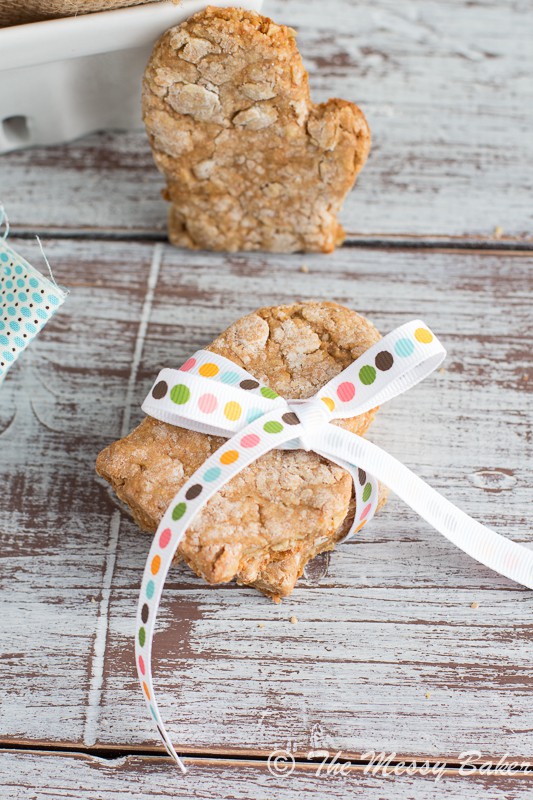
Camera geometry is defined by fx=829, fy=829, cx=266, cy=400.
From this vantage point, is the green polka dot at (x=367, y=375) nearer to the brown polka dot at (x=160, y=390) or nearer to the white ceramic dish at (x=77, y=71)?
the brown polka dot at (x=160, y=390)

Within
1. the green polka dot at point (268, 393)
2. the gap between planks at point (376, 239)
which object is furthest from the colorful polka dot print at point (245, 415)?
the gap between planks at point (376, 239)

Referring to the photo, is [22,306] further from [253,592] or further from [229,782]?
[229,782]

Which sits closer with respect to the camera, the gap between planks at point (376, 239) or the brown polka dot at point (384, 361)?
the brown polka dot at point (384, 361)

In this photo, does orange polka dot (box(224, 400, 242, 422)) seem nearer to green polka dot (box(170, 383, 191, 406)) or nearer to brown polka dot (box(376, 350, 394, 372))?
green polka dot (box(170, 383, 191, 406))

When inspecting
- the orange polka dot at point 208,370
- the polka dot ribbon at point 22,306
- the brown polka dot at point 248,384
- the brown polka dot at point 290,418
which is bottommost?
the brown polka dot at point 290,418

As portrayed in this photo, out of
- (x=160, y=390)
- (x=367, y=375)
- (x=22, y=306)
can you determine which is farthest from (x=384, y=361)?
(x=22, y=306)

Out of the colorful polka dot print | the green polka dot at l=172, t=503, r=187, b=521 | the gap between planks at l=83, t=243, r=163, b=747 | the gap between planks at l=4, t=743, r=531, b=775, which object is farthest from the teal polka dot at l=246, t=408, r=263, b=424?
the gap between planks at l=4, t=743, r=531, b=775
